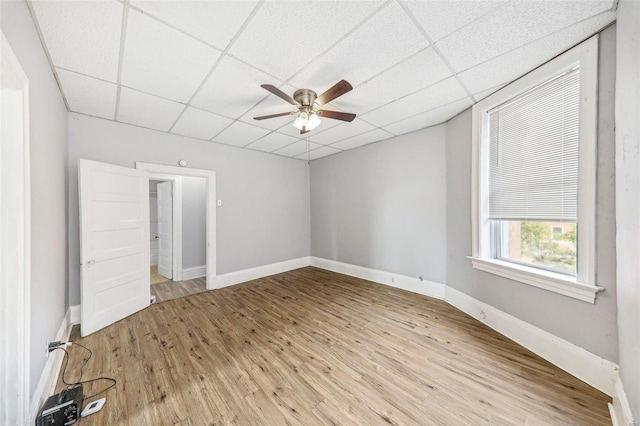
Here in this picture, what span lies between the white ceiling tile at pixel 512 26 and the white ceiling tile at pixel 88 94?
3.11 metres

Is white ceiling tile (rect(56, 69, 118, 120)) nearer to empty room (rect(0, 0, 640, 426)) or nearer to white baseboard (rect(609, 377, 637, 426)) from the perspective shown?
empty room (rect(0, 0, 640, 426))

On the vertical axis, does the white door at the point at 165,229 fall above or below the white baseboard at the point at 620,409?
above

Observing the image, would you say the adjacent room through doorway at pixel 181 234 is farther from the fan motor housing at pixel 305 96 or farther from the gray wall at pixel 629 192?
the gray wall at pixel 629 192

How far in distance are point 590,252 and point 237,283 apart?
453 cm

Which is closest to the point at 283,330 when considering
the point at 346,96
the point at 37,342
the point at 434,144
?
the point at 37,342

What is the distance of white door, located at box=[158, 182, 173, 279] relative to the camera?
4.57 metres

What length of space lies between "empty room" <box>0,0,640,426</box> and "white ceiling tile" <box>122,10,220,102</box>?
0.02 m

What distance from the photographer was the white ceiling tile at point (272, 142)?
147 inches

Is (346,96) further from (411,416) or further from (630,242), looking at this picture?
(411,416)

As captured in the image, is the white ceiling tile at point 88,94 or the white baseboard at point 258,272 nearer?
the white ceiling tile at point 88,94

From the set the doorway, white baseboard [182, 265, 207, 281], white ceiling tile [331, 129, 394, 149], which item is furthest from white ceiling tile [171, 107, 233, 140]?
white baseboard [182, 265, 207, 281]

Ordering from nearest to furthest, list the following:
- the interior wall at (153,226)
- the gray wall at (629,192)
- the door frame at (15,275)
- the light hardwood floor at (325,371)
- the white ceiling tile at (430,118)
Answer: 1. the door frame at (15,275)
2. the gray wall at (629,192)
3. the light hardwood floor at (325,371)
4. the white ceiling tile at (430,118)
5. the interior wall at (153,226)

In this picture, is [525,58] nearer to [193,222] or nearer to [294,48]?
[294,48]

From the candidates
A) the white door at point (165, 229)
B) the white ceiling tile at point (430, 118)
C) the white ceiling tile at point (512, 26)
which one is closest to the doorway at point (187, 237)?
the white door at point (165, 229)
